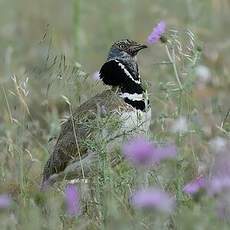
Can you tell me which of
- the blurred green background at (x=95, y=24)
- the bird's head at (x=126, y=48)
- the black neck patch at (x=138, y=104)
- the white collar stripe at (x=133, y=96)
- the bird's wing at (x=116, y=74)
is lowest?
the blurred green background at (x=95, y=24)

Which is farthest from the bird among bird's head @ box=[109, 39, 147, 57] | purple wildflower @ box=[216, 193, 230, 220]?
purple wildflower @ box=[216, 193, 230, 220]

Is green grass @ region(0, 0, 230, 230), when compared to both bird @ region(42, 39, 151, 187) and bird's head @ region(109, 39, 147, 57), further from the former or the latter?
bird's head @ region(109, 39, 147, 57)

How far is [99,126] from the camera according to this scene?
3.95 m

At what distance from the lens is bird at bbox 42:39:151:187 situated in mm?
4859

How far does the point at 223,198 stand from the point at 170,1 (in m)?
6.69

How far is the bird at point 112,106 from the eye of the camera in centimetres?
486

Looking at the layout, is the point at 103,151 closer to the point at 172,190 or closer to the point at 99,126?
the point at 99,126

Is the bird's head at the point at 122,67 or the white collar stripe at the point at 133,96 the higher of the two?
the bird's head at the point at 122,67

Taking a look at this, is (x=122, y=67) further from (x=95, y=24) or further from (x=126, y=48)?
(x=95, y=24)

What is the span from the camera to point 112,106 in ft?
16.5

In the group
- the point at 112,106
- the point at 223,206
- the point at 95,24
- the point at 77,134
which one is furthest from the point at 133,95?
the point at 95,24

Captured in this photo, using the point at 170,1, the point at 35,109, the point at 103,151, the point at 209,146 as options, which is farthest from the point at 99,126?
the point at 170,1

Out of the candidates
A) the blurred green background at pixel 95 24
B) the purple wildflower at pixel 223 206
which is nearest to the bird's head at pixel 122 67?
the blurred green background at pixel 95 24

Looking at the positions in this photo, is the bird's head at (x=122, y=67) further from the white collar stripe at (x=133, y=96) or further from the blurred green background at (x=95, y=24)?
the blurred green background at (x=95, y=24)
